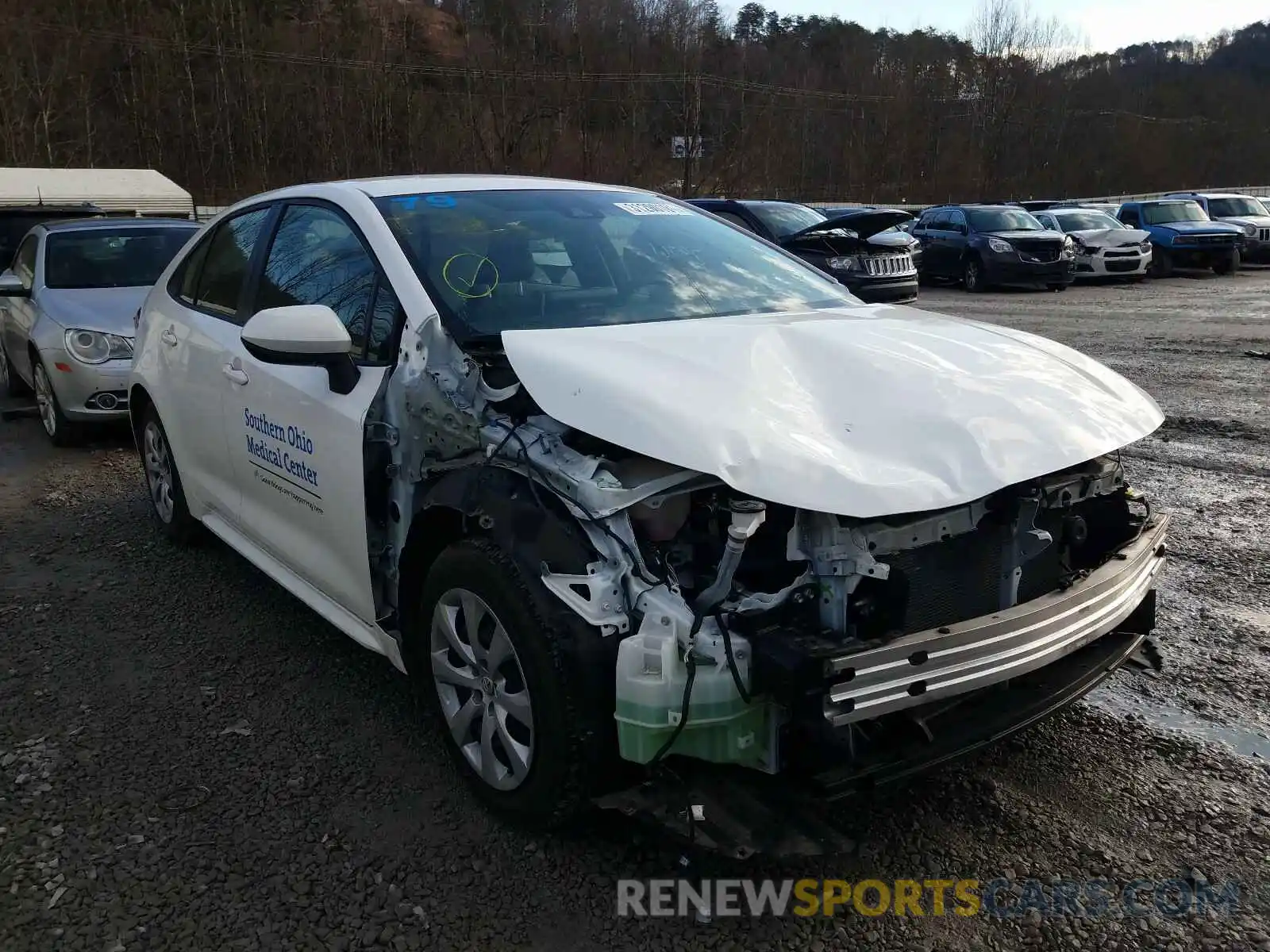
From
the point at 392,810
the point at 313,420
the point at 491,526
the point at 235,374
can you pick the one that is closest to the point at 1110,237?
the point at 235,374

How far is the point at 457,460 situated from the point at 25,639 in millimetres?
2464

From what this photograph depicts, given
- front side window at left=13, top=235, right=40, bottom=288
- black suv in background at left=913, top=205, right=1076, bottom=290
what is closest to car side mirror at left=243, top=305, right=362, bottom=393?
front side window at left=13, top=235, right=40, bottom=288

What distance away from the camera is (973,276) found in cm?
2045

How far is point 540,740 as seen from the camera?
8.04 ft

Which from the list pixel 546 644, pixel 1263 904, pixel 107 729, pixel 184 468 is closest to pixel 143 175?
pixel 184 468

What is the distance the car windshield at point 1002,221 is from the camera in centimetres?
2044

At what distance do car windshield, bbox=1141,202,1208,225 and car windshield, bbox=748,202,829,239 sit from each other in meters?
12.9

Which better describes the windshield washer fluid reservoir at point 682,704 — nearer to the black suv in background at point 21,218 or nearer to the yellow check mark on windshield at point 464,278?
the yellow check mark on windshield at point 464,278

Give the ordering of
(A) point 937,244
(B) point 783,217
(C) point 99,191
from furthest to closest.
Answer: (A) point 937,244
(C) point 99,191
(B) point 783,217

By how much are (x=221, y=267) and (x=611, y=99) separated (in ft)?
155

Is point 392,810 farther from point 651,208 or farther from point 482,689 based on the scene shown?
point 651,208

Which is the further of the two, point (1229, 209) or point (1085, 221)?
point (1229, 209)

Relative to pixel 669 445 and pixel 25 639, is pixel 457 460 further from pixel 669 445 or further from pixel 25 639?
pixel 25 639

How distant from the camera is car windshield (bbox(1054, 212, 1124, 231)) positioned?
2188 cm
